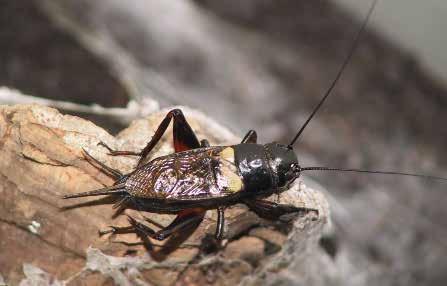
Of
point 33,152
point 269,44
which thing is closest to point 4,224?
point 33,152

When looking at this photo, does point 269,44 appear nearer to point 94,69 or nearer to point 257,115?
point 257,115

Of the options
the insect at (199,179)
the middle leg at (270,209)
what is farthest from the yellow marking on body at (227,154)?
the middle leg at (270,209)

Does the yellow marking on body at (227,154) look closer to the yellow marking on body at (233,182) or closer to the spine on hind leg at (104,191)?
the yellow marking on body at (233,182)

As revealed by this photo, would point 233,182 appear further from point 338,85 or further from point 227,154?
point 338,85

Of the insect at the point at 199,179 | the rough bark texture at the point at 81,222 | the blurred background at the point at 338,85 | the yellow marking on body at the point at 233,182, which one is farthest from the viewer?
the blurred background at the point at 338,85

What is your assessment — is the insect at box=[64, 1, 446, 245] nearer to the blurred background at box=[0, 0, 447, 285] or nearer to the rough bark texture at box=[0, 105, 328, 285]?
the rough bark texture at box=[0, 105, 328, 285]
